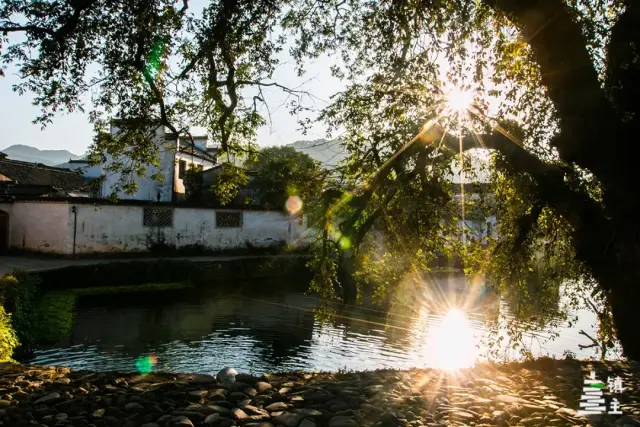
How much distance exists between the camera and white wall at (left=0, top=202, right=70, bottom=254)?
1056 inches

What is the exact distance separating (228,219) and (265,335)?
693 inches

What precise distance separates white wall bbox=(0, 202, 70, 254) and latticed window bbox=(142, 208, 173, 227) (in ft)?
15.3

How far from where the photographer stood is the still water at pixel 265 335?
14.1 metres

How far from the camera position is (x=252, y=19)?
9.32m

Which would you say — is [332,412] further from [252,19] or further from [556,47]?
[252,19]

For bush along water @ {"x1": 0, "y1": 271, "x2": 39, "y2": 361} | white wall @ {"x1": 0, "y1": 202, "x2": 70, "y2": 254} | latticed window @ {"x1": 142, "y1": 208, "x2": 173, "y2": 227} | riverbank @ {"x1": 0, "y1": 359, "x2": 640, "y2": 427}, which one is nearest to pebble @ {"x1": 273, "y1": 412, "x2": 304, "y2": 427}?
riverbank @ {"x1": 0, "y1": 359, "x2": 640, "y2": 427}

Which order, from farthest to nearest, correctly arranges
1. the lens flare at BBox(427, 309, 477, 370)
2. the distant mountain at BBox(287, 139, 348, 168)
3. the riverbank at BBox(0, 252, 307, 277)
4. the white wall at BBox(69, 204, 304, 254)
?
the white wall at BBox(69, 204, 304, 254), the riverbank at BBox(0, 252, 307, 277), the lens flare at BBox(427, 309, 477, 370), the distant mountain at BBox(287, 139, 348, 168)

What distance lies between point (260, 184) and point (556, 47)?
34.4 m

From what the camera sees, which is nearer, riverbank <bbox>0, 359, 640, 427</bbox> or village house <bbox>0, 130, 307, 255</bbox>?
riverbank <bbox>0, 359, 640, 427</bbox>

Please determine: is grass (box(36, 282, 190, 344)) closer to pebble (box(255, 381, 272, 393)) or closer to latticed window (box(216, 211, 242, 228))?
latticed window (box(216, 211, 242, 228))

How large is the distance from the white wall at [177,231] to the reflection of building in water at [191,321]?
199 inches

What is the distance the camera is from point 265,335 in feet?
58.4

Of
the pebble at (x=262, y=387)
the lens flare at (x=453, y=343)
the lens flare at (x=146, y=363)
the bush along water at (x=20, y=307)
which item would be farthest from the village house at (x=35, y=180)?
the pebble at (x=262, y=387)

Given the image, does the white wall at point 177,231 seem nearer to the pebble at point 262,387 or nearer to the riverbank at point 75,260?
the riverbank at point 75,260
